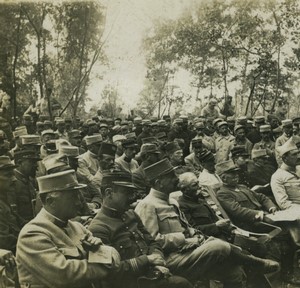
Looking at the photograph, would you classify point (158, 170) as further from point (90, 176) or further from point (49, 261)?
Answer: point (90, 176)

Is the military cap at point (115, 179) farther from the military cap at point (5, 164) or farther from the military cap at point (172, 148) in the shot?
the military cap at point (172, 148)

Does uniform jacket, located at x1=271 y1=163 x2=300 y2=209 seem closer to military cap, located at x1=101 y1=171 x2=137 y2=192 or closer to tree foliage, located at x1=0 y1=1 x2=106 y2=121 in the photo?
military cap, located at x1=101 y1=171 x2=137 y2=192

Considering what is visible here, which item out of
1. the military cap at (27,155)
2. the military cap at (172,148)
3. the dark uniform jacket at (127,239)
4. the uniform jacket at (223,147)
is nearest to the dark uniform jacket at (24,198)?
the military cap at (27,155)

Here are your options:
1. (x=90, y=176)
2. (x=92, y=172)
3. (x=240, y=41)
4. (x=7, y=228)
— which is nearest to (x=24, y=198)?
(x=7, y=228)

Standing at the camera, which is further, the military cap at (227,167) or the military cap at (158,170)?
the military cap at (227,167)

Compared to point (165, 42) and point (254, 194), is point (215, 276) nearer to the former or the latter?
point (254, 194)

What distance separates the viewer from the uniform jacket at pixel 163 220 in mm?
4129

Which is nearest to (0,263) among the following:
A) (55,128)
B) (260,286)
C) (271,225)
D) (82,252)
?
(82,252)

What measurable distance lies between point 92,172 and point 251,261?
3533 millimetres

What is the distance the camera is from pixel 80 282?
9.09 ft

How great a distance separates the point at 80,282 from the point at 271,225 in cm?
312

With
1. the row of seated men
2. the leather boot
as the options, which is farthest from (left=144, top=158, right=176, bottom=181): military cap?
the leather boot

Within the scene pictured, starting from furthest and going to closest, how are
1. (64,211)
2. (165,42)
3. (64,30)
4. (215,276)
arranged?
(165,42) → (64,30) → (215,276) → (64,211)

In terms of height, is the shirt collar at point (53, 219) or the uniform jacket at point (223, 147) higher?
the shirt collar at point (53, 219)
